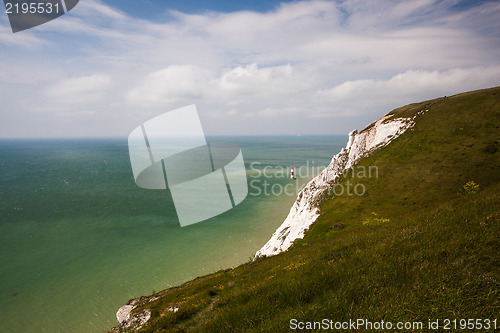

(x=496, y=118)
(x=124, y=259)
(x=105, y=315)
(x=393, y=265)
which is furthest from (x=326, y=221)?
(x=496, y=118)

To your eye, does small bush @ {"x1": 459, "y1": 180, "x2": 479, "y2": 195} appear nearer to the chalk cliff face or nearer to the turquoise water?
the chalk cliff face

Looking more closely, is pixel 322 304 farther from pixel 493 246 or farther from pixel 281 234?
pixel 281 234

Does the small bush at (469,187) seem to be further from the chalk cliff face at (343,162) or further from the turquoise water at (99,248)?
the turquoise water at (99,248)

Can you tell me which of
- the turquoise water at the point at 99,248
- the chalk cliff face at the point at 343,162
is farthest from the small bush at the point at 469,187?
the turquoise water at the point at 99,248

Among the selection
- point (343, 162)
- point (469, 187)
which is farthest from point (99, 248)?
point (469, 187)

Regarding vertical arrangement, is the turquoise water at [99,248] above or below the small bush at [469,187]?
below

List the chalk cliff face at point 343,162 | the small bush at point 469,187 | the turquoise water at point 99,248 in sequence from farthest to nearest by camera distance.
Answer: the chalk cliff face at point 343,162 < the small bush at point 469,187 < the turquoise water at point 99,248

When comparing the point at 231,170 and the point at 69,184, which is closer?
the point at 69,184

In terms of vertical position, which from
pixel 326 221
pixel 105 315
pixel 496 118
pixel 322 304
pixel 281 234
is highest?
pixel 496 118
